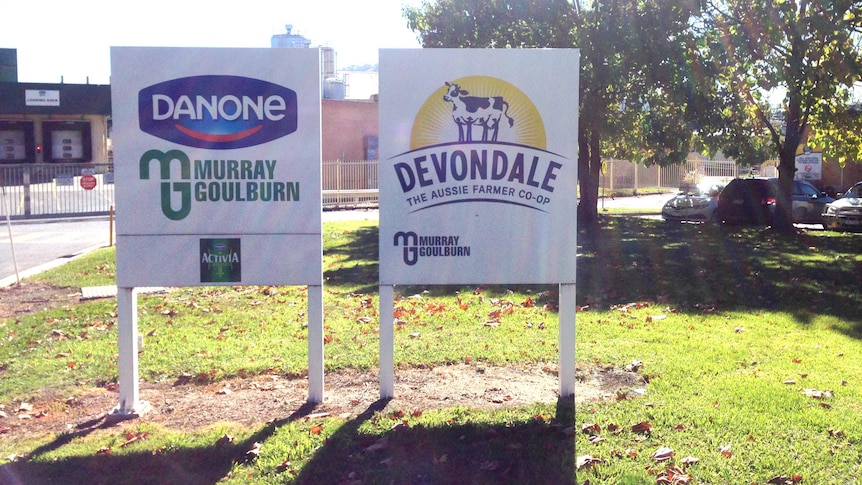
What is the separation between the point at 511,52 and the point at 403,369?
277cm

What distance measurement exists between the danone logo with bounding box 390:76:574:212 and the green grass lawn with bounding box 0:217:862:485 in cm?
152

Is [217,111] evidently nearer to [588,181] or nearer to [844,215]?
[588,181]

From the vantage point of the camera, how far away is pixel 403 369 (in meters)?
7.04

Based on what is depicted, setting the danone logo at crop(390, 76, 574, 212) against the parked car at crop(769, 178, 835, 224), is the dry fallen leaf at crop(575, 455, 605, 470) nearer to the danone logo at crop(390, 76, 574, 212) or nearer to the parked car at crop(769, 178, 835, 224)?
the danone logo at crop(390, 76, 574, 212)

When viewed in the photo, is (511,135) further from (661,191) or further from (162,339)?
(661,191)

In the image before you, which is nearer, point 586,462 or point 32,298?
point 586,462

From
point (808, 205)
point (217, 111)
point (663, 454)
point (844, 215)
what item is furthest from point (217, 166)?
point (808, 205)

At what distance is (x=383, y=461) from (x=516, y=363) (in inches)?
97.3

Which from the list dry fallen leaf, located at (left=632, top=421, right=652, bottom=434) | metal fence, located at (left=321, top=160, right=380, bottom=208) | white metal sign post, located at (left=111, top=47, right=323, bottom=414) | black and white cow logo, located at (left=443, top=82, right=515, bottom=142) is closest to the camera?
dry fallen leaf, located at (left=632, top=421, right=652, bottom=434)

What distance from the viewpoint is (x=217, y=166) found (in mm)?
5820

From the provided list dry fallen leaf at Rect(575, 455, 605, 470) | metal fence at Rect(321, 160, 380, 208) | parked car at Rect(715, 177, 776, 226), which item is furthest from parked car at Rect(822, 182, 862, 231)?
dry fallen leaf at Rect(575, 455, 605, 470)

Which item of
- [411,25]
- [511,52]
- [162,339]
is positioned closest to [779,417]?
[511,52]

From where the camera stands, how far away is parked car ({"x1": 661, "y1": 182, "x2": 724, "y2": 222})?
23.6 m

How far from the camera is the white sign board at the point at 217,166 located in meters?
5.75
